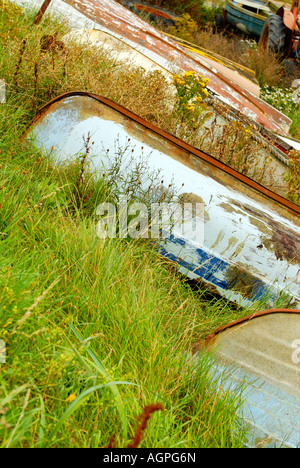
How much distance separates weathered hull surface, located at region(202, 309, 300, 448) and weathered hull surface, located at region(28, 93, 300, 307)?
26.3 inches

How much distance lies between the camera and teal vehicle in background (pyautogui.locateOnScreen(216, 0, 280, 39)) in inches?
488

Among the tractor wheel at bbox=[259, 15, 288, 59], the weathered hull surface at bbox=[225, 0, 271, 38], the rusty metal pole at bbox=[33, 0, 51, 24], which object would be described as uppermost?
the weathered hull surface at bbox=[225, 0, 271, 38]

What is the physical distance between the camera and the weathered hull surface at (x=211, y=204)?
2.57 meters

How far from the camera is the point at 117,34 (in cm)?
469

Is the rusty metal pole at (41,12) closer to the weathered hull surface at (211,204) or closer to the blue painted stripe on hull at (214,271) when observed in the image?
the weathered hull surface at (211,204)

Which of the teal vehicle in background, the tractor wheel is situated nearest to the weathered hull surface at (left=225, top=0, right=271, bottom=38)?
the teal vehicle in background

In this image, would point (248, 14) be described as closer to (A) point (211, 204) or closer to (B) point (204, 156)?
(B) point (204, 156)

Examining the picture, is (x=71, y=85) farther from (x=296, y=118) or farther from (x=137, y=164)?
(x=296, y=118)

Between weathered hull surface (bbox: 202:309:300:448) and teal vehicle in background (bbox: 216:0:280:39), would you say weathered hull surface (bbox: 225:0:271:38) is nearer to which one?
Result: teal vehicle in background (bbox: 216:0:280:39)

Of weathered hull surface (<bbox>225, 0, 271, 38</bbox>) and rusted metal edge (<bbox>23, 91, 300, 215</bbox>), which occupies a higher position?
weathered hull surface (<bbox>225, 0, 271, 38</bbox>)

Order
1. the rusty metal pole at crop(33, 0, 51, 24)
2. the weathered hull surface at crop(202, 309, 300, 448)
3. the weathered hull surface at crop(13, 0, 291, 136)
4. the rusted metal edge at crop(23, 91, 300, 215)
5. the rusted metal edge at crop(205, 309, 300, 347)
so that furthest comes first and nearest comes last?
the weathered hull surface at crop(13, 0, 291, 136) → the rusty metal pole at crop(33, 0, 51, 24) → the rusted metal edge at crop(23, 91, 300, 215) → the rusted metal edge at crop(205, 309, 300, 347) → the weathered hull surface at crop(202, 309, 300, 448)

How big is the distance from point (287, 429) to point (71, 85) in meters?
2.97

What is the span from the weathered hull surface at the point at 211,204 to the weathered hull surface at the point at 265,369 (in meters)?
0.67

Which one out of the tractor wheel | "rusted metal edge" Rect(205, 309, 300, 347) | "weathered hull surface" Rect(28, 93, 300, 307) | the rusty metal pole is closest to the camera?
"rusted metal edge" Rect(205, 309, 300, 347)
